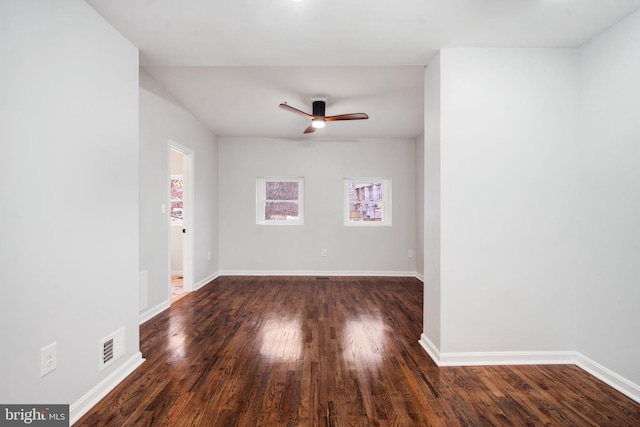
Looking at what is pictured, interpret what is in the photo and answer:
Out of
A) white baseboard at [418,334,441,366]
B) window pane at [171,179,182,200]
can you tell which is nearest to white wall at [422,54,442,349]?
white baseboard at [418,334,441,366]

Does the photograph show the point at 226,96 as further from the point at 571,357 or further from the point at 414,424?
the point at 571,357

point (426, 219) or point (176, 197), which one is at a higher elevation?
point (176, 197)

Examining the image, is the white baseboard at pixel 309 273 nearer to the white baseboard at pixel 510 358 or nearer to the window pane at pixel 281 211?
the window pane at pixel 281 211

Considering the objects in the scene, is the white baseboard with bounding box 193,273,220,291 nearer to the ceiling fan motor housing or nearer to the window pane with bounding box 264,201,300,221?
the window pane with bounding box 264,201,300,221

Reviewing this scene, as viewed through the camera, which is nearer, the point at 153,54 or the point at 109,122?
the point at 109,122

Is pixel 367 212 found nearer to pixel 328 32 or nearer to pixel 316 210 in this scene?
pixel 316 210

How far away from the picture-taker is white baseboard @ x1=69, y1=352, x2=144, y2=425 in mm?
1812

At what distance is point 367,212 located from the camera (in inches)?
242

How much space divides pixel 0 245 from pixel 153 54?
187 cm

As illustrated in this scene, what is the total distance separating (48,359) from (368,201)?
516 centimetres

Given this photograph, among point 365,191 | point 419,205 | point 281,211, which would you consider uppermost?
point 365,191

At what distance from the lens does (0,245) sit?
140 cm

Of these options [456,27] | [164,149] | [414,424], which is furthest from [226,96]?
[414,424]

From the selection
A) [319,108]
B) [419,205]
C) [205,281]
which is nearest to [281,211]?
[205,281]
